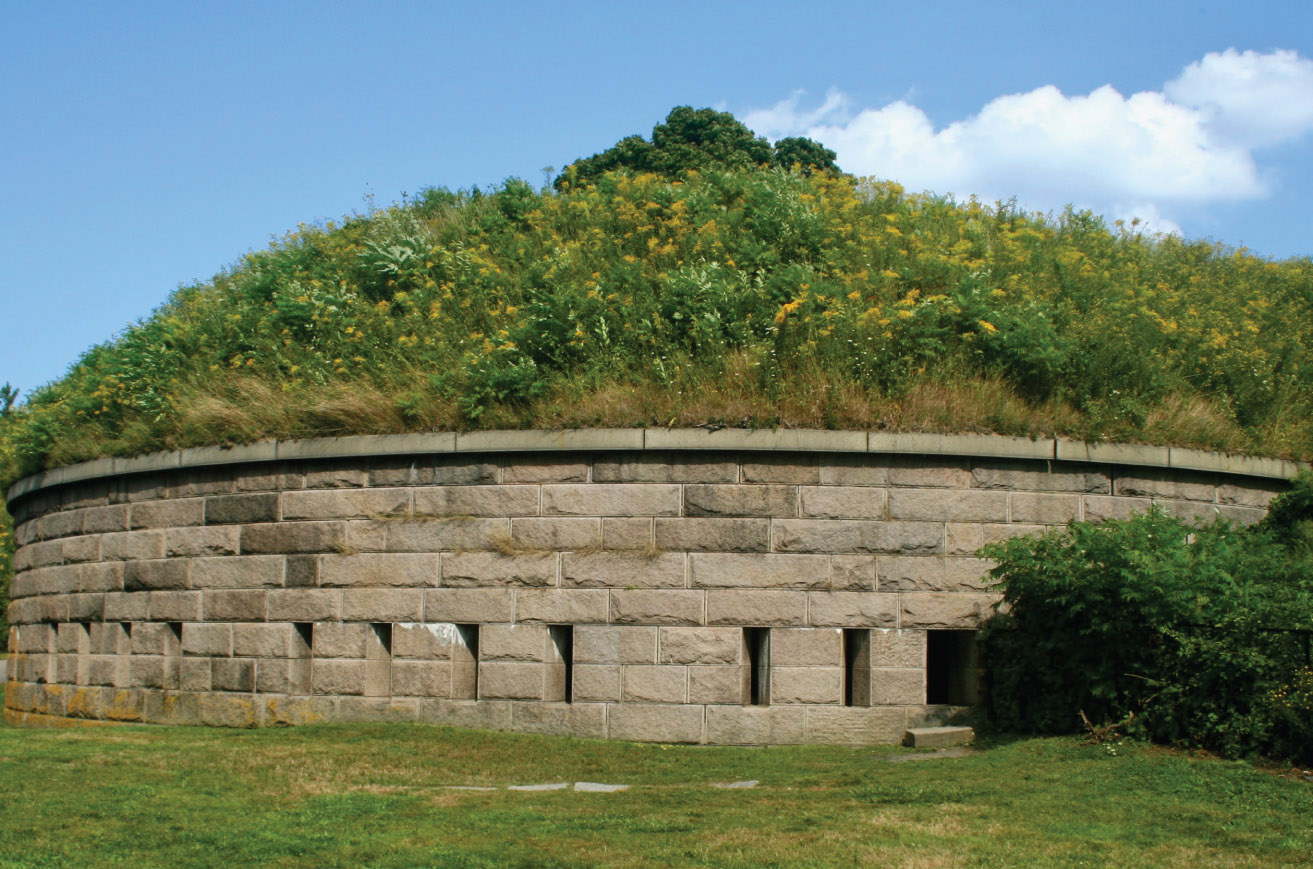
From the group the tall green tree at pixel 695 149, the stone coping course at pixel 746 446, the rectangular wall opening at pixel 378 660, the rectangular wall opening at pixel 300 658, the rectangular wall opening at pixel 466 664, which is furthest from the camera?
the tall green tree at pixel 695 149

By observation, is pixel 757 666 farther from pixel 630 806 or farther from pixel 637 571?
pixel 630 806

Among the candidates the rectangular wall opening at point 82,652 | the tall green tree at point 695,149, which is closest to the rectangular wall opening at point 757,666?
the rectangular wall opening at point 82,652

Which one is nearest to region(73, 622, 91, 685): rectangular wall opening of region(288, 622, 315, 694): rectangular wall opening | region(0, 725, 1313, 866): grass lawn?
region(288, 622, 315, 694): rectangular wall opening

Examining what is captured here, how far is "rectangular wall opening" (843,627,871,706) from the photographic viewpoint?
1055 centimetres

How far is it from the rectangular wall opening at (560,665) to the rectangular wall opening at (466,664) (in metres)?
0.71

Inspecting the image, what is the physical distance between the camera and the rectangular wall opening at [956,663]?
420 inches

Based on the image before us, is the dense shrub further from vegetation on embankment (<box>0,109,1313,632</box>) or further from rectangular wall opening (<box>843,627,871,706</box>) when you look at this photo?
vegetation on embankment (<box>0,109,1313,632</box>)

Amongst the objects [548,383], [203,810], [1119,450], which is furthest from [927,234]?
[203,810]

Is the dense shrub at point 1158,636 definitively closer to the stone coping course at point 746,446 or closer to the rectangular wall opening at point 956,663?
the rectangular wall opening at point 956,663

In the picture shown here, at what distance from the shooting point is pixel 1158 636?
8.91m

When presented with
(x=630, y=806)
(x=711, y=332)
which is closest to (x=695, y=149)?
(x=711, y=332)

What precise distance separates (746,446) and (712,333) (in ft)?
5.54

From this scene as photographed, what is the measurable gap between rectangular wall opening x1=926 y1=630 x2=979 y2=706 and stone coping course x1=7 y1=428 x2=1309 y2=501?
1706 millimetres

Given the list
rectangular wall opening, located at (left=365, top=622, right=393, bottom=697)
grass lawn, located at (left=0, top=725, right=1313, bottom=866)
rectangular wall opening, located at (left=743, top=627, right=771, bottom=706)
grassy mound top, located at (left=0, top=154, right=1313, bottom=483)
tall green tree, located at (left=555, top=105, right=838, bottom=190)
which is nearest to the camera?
grass lawn, located at (left=0, top=725, right=1313, bottom=866)
